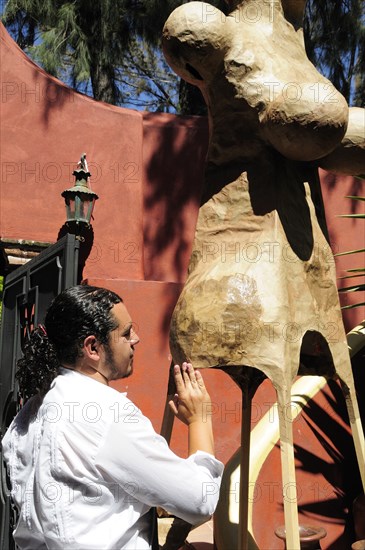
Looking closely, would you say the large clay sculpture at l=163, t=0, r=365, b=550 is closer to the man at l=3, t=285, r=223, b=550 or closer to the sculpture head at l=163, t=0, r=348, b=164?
the sculpture head at l=163, t=0, r=348, b=164

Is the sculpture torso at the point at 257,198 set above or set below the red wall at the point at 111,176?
below

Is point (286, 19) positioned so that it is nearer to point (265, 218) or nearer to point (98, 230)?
point (265, 218)

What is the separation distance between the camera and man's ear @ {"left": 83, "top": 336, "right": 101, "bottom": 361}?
153cm

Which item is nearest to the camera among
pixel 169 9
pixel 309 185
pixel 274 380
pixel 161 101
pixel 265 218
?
pixel 274 380

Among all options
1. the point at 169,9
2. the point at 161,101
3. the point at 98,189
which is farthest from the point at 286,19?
the point at 161,101

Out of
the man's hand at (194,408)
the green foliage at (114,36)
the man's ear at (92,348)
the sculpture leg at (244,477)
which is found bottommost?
the sculpture leg at (244,477)

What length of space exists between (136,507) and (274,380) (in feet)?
3.08

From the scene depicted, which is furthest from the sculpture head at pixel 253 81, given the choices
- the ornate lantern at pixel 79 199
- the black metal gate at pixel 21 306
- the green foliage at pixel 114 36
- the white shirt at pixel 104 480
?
the green foliage at pixel 114 36

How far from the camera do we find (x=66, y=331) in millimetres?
1544

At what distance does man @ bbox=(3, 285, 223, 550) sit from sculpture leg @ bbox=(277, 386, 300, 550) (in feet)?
2.32

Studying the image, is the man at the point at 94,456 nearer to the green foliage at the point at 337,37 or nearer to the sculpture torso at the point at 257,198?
the sculpture torso at the point at 257,198

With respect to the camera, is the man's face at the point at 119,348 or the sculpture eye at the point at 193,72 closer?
the man's face at the point at 119,348

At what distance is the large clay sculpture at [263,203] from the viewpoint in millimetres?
2256

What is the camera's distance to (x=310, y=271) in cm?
249
